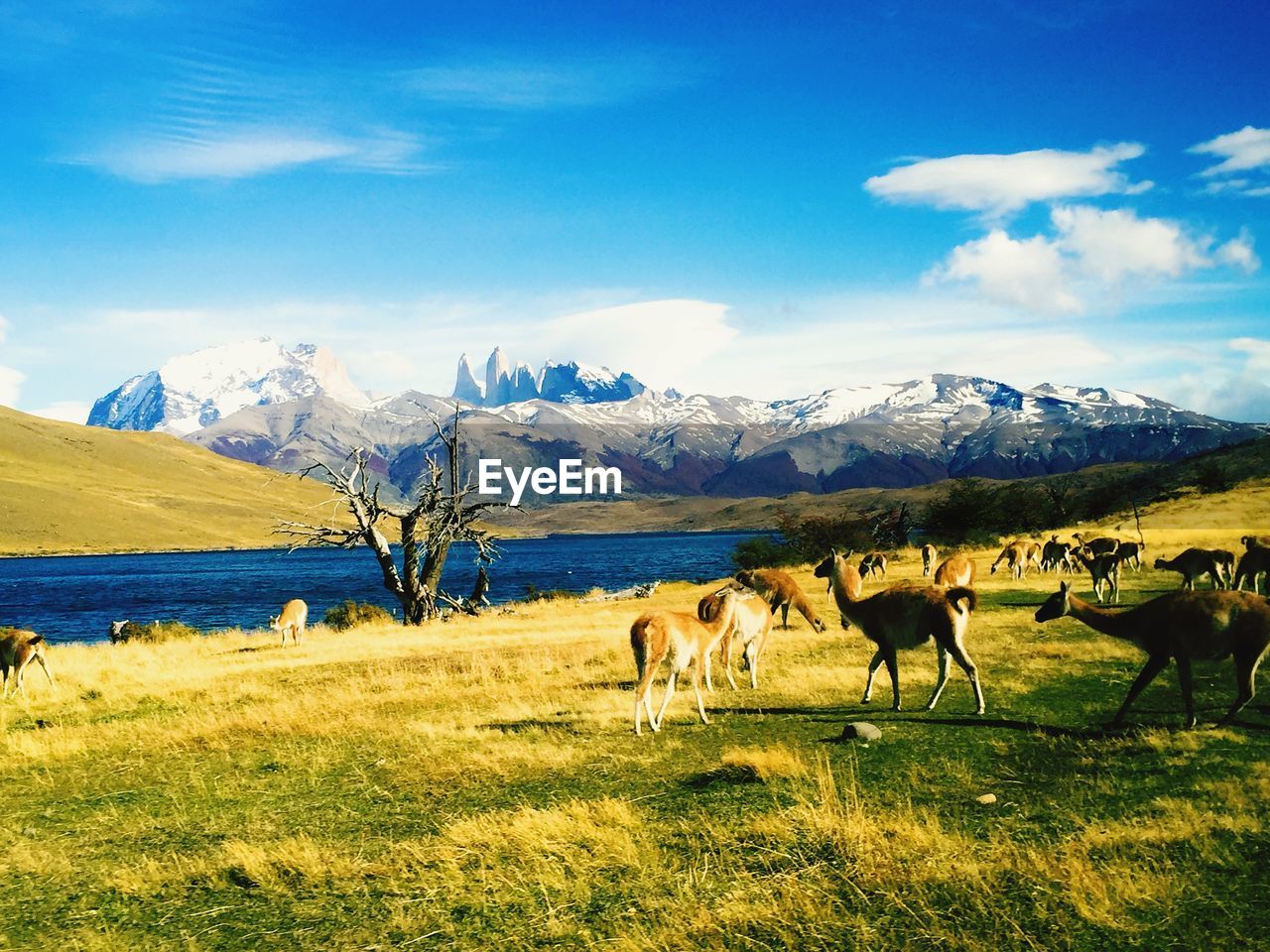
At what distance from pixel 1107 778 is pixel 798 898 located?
4.48 m

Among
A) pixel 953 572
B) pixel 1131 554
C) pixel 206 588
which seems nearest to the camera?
pixel 953 572

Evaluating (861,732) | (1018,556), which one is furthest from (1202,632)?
(1018,556)

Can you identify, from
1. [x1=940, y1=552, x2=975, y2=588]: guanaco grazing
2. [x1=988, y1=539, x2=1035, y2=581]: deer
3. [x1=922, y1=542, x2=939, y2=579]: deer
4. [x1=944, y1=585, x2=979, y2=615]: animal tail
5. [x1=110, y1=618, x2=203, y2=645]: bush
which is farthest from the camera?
[x1=922, y1=542, x2=939, y2=579]: deer

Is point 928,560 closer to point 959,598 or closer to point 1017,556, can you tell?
point 1017,556

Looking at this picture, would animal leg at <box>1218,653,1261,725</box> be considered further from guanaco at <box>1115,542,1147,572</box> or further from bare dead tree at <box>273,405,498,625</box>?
bare dead tree at <box>273,405,498,625</box>

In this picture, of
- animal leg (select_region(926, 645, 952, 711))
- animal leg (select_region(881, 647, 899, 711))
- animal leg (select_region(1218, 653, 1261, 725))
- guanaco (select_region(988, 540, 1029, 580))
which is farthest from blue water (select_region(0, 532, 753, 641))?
animal leg (select_region(1218, 653, 1261, 725))

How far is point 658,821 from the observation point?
8664mm

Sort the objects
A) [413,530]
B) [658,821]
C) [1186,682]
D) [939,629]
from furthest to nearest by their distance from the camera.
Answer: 1. [413,530]
2. [939,629]
3. [1186,682]
4. [658,821]

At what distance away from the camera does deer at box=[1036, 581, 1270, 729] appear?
32.5 ft

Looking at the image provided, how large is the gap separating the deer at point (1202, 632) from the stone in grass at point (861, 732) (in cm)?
311

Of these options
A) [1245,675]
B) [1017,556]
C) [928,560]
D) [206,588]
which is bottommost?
[206,588]

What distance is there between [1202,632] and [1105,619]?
1.50 m

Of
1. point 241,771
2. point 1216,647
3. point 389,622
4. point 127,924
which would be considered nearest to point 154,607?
point 389,622

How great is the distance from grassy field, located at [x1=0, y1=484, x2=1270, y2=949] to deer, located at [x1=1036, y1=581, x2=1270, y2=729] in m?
0.70
